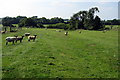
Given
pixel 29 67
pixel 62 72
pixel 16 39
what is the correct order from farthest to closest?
pixel 16 39 → pixel 29 67 → pixel 62 72

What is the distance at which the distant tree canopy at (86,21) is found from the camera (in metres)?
107

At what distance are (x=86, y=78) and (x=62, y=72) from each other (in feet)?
7.36

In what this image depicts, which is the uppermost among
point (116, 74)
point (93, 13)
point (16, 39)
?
point (93, 13)

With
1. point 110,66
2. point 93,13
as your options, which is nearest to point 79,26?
point 93,13

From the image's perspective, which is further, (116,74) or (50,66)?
(50,66)

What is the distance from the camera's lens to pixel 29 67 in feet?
49.8

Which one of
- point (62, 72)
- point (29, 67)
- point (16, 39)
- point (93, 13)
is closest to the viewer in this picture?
point (62, 72)

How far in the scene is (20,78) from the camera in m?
12.6

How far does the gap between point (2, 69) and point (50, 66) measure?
457cm

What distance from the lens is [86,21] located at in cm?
11256

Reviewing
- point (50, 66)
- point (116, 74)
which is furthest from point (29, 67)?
point (116, 74)

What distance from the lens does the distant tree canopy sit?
107 metres

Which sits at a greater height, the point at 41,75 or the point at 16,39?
the point at 16,39

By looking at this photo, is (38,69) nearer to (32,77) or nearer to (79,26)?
(32,77)
